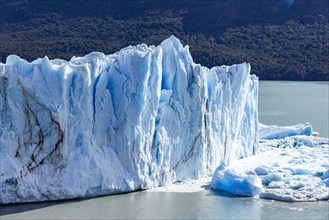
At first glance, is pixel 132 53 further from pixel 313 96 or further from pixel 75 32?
pixel 75 32

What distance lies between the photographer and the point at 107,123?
12.4 metres

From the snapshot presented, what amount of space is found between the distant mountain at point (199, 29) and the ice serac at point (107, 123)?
2511cm

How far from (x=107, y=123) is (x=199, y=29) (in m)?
36.0

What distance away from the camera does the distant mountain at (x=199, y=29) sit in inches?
1687

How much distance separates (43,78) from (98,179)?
192cm

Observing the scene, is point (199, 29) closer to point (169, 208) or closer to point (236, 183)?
point (236, 183)

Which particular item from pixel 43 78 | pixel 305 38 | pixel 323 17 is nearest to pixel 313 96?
pixel 305 38

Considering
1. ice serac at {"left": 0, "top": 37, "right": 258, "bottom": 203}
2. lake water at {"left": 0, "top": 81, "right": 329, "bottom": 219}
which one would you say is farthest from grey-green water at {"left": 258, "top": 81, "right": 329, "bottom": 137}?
lake water at {"left": 0, "top": 81, "right": 329, "bottom": 219}

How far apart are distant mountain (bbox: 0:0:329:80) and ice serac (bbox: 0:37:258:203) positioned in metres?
25.1

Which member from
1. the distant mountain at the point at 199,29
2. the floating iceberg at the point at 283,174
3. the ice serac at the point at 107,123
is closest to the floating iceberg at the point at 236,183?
the floating iceberg at the point at 283,174

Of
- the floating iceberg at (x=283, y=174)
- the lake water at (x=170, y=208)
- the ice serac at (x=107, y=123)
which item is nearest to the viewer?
the lake water at (x=170, y=208)

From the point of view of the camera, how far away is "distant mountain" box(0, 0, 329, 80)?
1687 inches

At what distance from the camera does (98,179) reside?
12.1 metres

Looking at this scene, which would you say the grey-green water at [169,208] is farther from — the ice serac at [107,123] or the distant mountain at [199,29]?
the distant mountain at [199,29]
